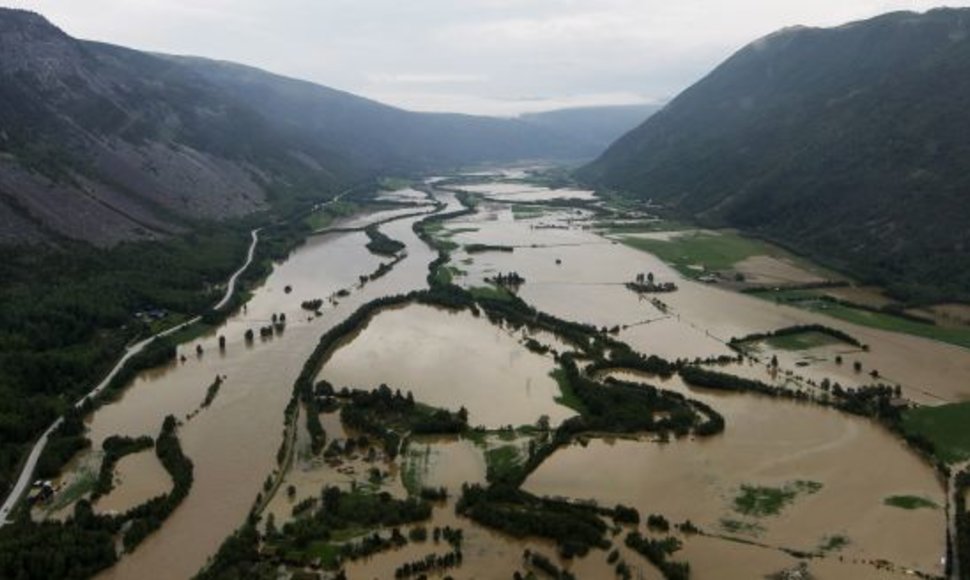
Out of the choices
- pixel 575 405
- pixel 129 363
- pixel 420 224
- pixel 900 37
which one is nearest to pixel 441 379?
pixel 575 405

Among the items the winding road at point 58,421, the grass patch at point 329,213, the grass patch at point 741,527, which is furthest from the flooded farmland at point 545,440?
the grass patch at point 329,213

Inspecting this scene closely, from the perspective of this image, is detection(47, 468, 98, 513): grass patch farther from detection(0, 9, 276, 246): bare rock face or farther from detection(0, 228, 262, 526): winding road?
detection(0, 9, 276, 246): bare rock face

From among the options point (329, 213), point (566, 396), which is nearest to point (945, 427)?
point (566, 396)

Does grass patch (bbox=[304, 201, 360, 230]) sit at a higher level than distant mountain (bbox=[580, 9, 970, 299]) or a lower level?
lower

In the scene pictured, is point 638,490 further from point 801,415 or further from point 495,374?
point 495,374

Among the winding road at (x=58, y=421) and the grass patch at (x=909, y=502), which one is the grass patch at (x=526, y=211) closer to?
the winding road at (x=58, y=421)

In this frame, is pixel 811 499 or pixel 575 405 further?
pixel 575 405

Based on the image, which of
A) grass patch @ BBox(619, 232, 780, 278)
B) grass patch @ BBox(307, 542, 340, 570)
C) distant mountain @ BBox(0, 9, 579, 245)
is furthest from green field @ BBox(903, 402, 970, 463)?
distant mountain @ BBox(0, 9, 579, 245)
